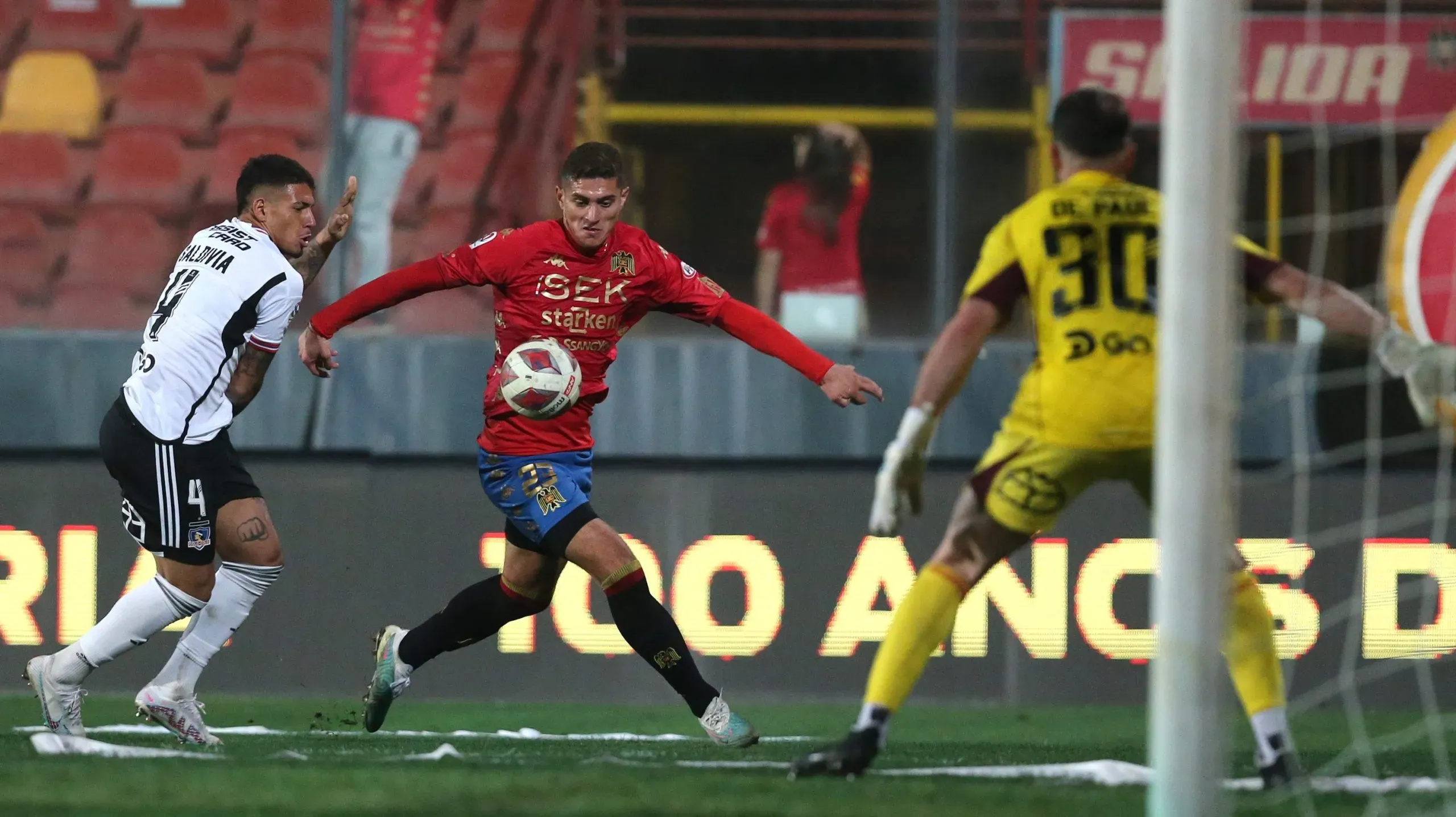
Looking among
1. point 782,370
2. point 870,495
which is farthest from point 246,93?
point 870,495

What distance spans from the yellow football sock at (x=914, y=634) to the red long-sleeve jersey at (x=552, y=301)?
1.12m

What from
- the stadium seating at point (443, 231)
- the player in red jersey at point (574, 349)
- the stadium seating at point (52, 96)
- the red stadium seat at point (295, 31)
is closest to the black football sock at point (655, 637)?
the player in red jersey at point (574, 349)

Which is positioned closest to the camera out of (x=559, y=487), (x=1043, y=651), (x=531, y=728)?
(x=559, y=487)

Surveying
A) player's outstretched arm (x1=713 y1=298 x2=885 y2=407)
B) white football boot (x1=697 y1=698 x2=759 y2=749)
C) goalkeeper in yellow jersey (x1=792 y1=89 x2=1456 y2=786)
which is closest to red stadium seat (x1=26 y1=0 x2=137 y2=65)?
player's outstretched arm (x1=713 y1=298 x2=885 y2=407)

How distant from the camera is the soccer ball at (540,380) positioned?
524cm

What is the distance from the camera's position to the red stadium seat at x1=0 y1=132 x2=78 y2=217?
7852mm

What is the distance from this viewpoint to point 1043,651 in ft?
23.4

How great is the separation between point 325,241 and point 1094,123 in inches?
94.1

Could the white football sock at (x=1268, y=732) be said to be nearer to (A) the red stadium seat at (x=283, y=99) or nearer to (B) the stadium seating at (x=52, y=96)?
(A) the red stadium seat at (x=283, y=99)

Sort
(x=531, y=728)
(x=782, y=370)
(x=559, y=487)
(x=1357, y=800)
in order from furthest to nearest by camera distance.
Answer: (x=782, y=370), (x=531, y=728), (x=559, y=487), (x=1357, y=800)

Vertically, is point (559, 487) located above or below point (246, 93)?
below

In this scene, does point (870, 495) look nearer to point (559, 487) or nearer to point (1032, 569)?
point (1032, 569)

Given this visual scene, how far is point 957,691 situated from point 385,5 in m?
3.77

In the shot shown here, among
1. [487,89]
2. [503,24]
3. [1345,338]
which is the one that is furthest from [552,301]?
[1345,338]
